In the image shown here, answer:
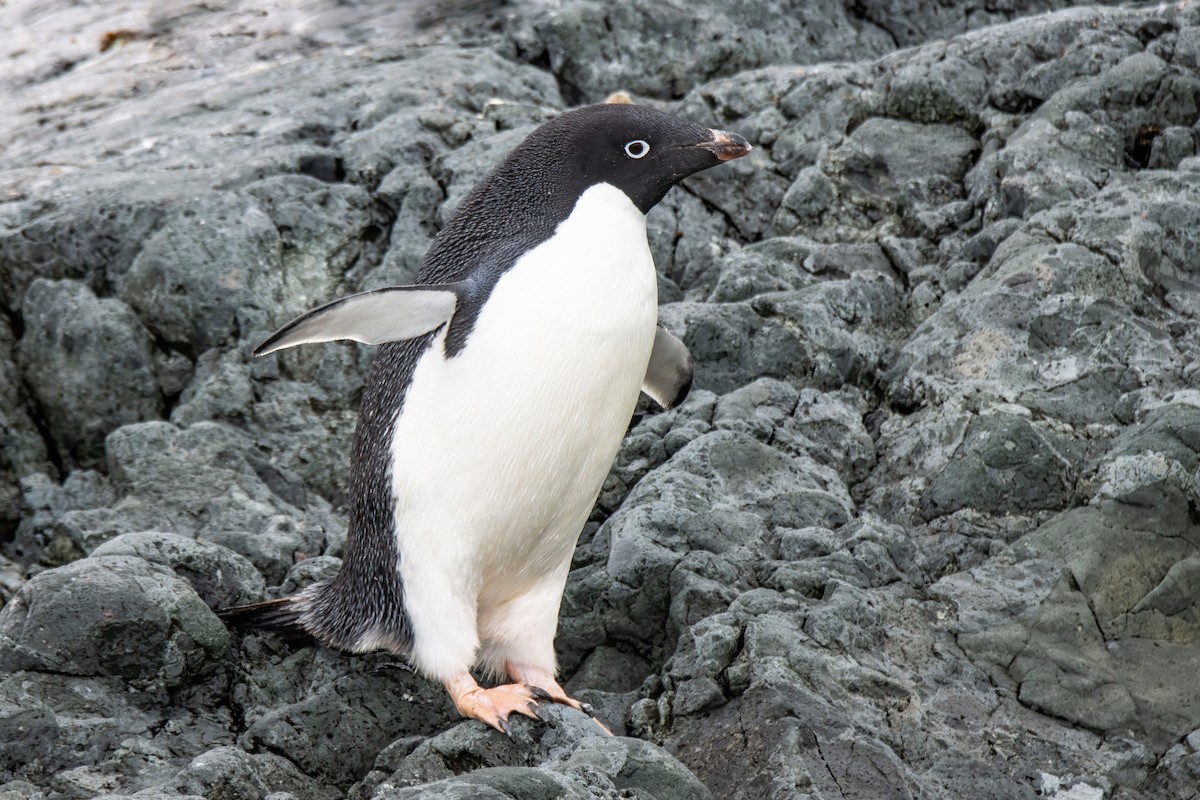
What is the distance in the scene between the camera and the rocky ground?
3541mm

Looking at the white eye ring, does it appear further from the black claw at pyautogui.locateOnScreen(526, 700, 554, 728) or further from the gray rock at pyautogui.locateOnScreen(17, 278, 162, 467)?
the gray rock at pyautogui.locateOnScreen(17, 278, 162, 467)

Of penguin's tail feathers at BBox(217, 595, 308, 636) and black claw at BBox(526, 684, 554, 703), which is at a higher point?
penguin's tail feathers at BBox(217, 595, 308, 636)

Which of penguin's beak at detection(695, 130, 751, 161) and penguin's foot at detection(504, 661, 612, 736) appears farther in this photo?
penguin's beak at detection(695, 130, 751, 161)

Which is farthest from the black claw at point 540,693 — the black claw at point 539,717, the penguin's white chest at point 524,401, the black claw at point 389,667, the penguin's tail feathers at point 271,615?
the penguin's tail feathers at point 271,615

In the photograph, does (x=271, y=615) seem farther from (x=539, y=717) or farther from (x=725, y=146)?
(x=725, y=146)

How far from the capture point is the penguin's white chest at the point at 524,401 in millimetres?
3705

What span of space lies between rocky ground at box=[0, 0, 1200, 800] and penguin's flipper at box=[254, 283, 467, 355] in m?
0.87

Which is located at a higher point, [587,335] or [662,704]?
[587,335]

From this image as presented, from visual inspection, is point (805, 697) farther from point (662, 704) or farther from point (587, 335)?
point (587, 335)

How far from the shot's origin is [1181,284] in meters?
4.68

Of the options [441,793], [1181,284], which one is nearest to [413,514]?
[441,793]

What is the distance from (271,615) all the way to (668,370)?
59.7 inches

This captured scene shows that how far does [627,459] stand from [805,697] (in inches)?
58.9

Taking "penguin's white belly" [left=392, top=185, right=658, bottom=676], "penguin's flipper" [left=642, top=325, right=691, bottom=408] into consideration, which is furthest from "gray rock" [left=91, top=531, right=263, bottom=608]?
"penguin's flipper" [left=642, top=325, right=691, bottom=408]
